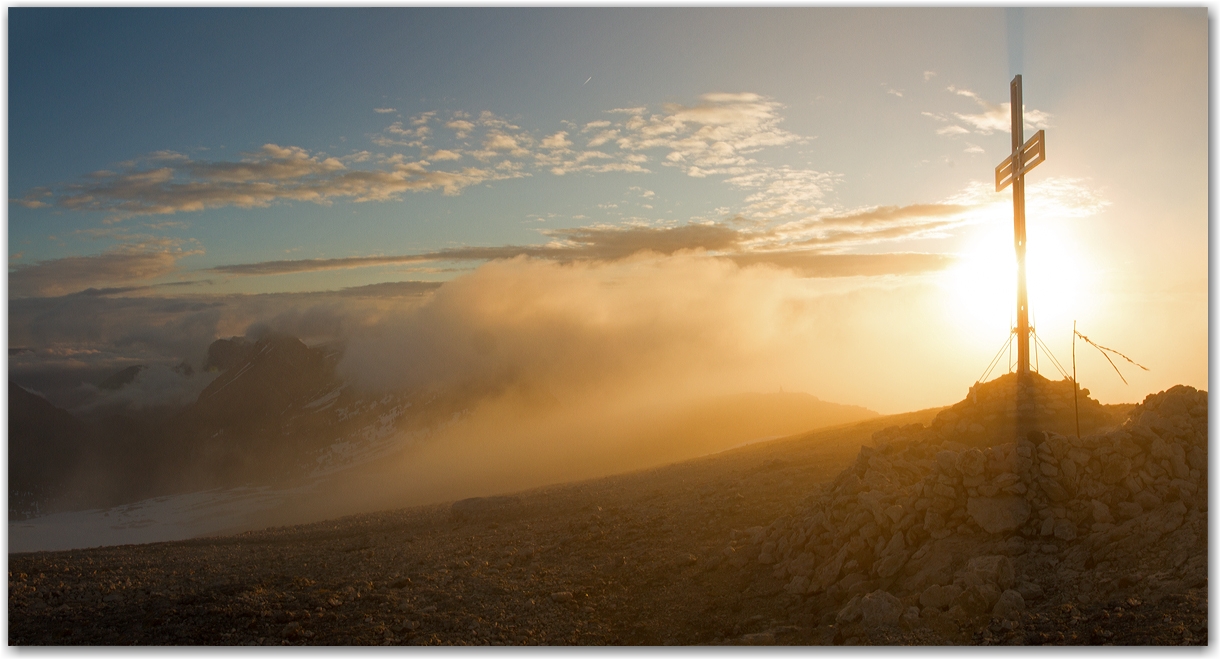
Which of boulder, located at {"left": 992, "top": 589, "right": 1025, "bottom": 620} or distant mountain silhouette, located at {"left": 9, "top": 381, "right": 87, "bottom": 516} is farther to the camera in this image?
distant mountain silhouette, located at {"left": 9, "top": 381, "right": 87, "bottom": 516}

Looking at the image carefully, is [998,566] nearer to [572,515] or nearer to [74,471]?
[572,515]

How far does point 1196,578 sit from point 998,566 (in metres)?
1.92

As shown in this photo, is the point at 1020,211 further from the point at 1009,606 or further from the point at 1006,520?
the point at 1009,606

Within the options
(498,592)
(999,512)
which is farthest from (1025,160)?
(498,592)

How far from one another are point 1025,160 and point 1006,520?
5517mm

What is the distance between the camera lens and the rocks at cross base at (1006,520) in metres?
8.45

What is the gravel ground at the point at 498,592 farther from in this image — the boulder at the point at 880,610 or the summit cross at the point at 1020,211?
the summit cross at the point at 1020,211

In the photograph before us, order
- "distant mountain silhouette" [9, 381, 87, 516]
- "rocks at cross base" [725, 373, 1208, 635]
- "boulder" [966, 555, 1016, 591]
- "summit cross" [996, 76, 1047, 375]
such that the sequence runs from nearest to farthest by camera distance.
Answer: "rocks at cross base" [725, 373, 1208, 635] → "boulder" [966, 555, 1016, 591] → "summit cross" [996, 76, 1047, 375] → "distant mountain silhouette" [9, 381, 87, 516]

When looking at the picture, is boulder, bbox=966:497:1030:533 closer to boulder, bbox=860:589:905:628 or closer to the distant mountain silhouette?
boulder, bbox=860:589:905:628

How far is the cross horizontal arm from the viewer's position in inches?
421

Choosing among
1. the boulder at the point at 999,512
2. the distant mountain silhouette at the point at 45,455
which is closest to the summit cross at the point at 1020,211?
the boulder at the point at 999,512

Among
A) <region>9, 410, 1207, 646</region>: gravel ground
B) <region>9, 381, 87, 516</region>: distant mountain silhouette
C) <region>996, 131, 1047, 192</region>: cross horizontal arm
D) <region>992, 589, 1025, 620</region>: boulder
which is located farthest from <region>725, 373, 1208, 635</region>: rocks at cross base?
<region>9, 381, 87, 516</region>: distant mountain silhouette

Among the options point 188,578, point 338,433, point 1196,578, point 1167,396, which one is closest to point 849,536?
point 1196,578

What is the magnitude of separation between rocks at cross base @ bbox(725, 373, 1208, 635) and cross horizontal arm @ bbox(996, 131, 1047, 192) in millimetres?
3267
